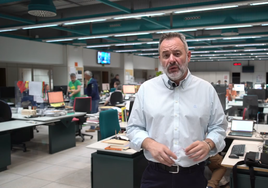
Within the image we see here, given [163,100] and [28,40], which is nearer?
[163,100]

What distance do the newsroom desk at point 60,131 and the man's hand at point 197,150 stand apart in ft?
13.5

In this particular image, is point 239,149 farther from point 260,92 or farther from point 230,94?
point 260,92

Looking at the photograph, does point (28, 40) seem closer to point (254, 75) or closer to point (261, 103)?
point (261, 103)

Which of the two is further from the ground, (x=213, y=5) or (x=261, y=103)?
(x=213, y=5)

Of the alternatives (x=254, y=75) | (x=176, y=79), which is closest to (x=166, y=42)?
(x=176, y=79)

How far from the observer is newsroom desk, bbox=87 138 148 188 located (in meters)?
2.98

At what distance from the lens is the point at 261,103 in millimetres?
8391

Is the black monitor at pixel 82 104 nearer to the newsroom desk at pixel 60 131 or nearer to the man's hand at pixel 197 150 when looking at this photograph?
the newsroom desk at pixel 60 131

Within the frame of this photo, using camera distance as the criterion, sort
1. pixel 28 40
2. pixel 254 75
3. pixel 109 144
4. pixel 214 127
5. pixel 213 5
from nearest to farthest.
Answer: pixel 214 127 → pixel 109 144 → pixel 213 5 → pixel 28 40 → pixel 254 75

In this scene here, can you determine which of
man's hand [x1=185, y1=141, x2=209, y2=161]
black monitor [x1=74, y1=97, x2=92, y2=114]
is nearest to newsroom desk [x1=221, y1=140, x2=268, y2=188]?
man's hand [x1=185, y1=141, x2=209, y2=161]

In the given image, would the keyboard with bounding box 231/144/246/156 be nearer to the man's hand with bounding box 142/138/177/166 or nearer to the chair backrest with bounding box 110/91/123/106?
the man's hand with bounding box 142/138/177/166

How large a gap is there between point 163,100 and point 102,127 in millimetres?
2123

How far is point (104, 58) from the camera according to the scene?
15.1m

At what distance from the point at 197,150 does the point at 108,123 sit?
2.42 m
